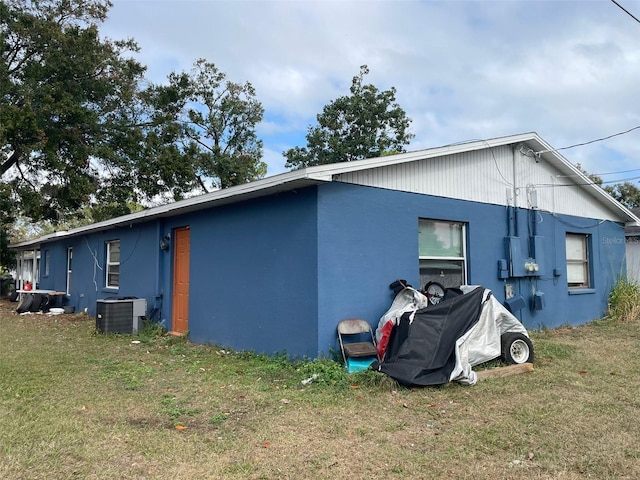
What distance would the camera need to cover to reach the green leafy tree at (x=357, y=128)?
90.1 ft

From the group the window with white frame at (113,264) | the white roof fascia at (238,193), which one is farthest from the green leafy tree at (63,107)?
the white roof fascia at (238,193)

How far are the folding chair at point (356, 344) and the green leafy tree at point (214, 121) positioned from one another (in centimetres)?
1692

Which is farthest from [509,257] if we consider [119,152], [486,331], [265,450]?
[119,152]

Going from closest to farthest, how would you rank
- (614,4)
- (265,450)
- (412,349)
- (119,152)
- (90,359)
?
(265,450) < (412,349) < (614,4) < (90,359) < (119,152)

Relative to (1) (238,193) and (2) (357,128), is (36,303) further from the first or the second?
(2) (357,128)

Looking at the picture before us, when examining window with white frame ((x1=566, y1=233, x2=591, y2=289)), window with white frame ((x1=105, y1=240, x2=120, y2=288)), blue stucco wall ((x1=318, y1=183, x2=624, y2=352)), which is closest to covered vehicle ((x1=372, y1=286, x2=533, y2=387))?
blue stucco wall ((x1=318, y1=183, x2=624, y2=352))

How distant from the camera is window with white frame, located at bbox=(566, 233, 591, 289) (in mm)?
11000

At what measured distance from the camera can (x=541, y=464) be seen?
3.35 metres

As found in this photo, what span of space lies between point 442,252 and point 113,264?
9.05 meters

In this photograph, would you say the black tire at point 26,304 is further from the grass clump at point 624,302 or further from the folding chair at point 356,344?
the grass clump at point 624,302

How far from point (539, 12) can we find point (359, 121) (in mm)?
20660

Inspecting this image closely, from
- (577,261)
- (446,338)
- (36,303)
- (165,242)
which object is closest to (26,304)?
(36,303)

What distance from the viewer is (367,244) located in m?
6.84

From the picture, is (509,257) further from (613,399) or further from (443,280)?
(613,399)
